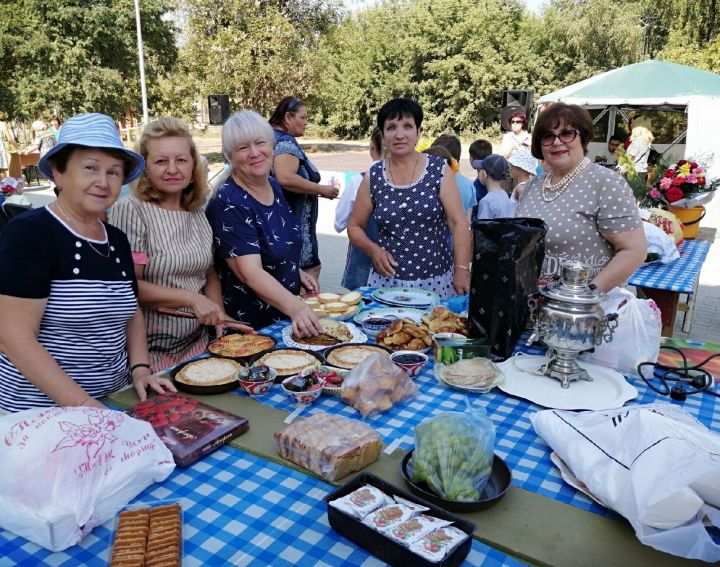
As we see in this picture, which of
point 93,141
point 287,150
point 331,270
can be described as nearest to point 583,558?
point 93,141

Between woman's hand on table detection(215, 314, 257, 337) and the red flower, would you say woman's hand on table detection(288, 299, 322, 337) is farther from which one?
the red flower

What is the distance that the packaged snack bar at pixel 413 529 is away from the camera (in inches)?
44.4

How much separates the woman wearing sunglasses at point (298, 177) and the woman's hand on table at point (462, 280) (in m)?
1.57

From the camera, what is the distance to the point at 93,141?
1.74 m

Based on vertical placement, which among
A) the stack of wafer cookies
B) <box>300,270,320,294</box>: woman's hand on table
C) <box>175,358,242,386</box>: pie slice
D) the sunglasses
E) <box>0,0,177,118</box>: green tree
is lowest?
the stack of wafer cookies

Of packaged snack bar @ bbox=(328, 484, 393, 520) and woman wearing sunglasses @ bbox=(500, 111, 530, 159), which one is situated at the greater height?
woman wearing sunglasses @ bbox=(500, 111, 530, 159)

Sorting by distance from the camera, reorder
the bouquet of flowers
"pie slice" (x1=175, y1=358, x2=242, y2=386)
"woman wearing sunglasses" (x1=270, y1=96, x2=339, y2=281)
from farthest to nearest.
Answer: the bouquet of flowers
"woman wearing sunglasses" (x1=270, y1=96, x2=339, y2=281)
"pie slice" (x1=175, y1=358, x2=242, y2=386)

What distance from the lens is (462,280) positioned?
3.16 m

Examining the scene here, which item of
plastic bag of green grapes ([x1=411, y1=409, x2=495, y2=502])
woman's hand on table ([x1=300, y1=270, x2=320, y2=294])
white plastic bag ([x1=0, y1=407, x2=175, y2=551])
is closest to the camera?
white plastic bag ([x1=0, y1=407, x2=175, y2=551])

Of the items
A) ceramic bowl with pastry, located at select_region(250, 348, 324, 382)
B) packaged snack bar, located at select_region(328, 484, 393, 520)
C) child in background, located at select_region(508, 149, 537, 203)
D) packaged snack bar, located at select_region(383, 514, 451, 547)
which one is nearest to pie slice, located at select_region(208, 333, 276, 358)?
ceramic bowl with pastry, located at select_region(250, 348, 324, 382)

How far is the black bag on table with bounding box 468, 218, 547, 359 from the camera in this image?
2080mm

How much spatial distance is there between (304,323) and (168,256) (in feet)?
2.08

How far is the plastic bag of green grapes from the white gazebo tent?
489 inches

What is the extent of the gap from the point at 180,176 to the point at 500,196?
11.8 feet
